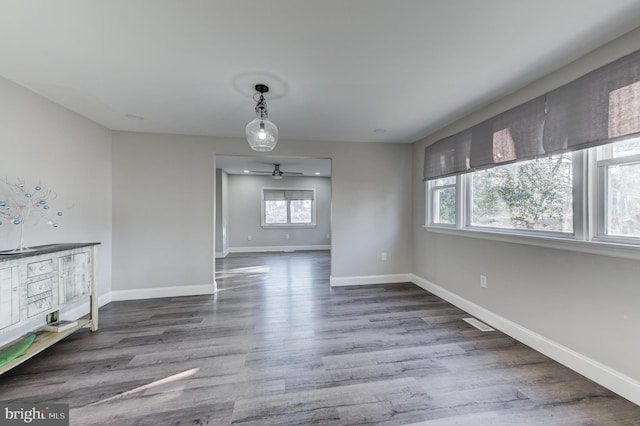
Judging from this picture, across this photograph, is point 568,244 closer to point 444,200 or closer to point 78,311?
point 444,200

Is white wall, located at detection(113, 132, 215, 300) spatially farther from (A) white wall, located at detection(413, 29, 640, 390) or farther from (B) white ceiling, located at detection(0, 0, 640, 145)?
(A) white wall, located at detection(413, 29, 640, 390)

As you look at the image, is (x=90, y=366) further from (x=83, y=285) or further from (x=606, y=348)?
(x=606, y=348)

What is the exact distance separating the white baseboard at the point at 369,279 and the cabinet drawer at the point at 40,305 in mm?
3202

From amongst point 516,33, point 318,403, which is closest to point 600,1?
point 516,33

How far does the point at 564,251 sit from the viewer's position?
2000mm

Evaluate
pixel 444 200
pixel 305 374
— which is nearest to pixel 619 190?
pixel 444 200

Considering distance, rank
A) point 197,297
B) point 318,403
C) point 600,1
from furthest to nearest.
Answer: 1. point 197,297
2. point 318,403
3. point 600,1

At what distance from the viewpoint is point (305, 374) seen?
190 centimetres

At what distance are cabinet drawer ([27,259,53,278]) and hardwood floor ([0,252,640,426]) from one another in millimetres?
756

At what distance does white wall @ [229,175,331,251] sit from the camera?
7629 millimetres

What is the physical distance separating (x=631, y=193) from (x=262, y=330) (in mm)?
3160

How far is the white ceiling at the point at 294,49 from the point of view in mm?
1417

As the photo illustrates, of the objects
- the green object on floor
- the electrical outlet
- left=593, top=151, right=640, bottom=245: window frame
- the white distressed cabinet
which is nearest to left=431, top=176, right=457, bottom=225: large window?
the electrical outlet

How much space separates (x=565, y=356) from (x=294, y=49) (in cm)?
315
